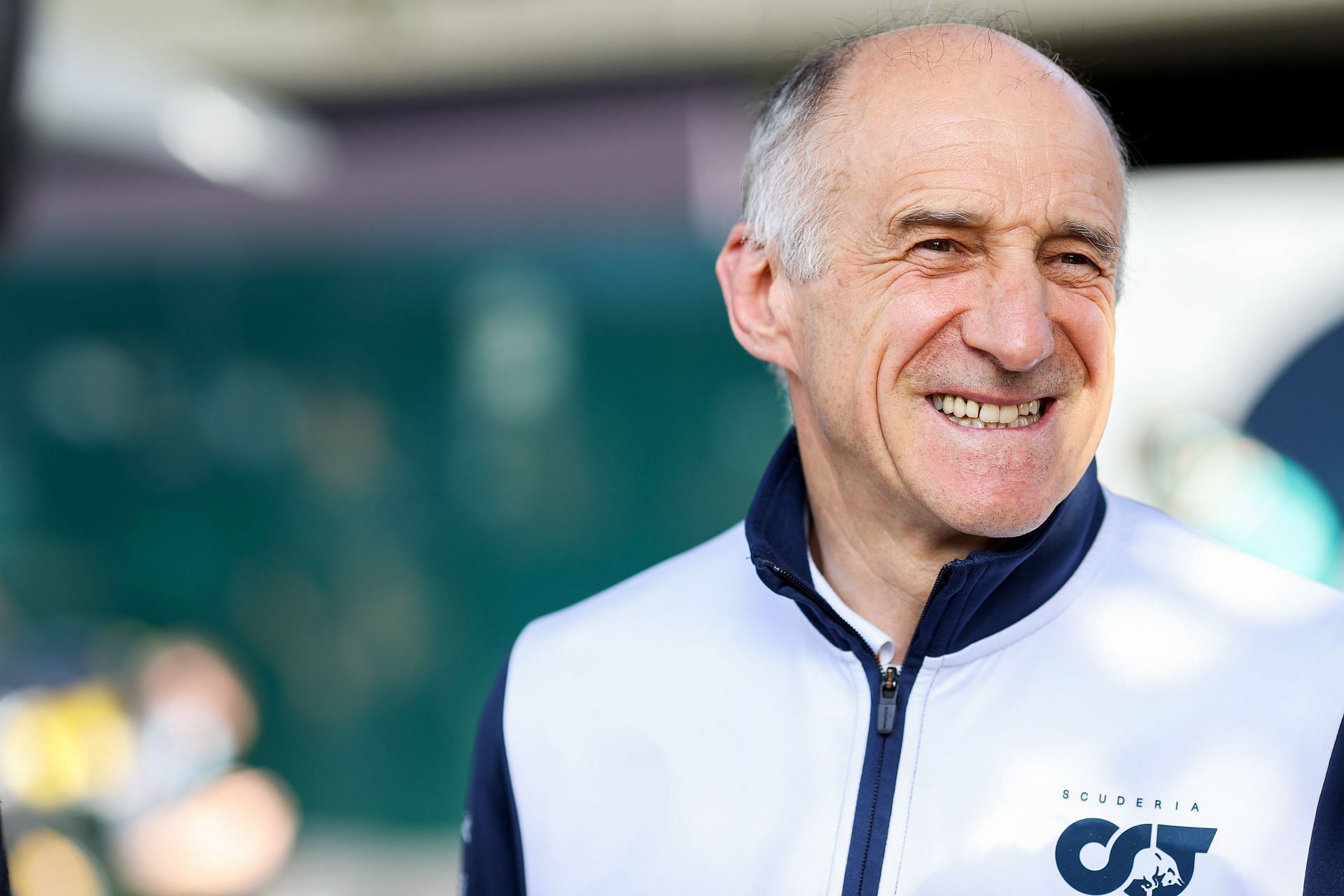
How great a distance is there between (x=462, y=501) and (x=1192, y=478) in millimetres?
2758

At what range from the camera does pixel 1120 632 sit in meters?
1.44

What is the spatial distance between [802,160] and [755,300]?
22 centimetres

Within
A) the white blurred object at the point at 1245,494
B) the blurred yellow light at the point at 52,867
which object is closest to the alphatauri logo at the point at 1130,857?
the white blurred object at the point at 1245,494

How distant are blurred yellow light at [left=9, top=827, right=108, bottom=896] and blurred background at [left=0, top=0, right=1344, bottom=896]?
2 centimetres

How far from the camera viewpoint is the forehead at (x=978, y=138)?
54.1 inches

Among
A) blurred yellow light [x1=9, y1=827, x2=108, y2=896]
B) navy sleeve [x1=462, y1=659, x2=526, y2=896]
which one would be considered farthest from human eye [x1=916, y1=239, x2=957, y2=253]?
blurred yellow light [x1=9, y1=827, x2=108, y2=896]

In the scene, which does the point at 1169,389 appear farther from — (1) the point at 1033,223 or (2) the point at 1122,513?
(1) the point at 1033,223

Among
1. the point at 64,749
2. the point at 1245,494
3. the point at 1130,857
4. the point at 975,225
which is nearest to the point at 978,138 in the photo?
the point at 975,225

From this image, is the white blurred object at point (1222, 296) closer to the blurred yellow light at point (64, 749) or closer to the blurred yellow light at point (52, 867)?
→ the blurred yellow light at point (64, 749)

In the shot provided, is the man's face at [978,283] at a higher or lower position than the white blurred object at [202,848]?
higher

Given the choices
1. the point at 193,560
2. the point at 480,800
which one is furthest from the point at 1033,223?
the point at 193,560

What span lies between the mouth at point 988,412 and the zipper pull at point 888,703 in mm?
294

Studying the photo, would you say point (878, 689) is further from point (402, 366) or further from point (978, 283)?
point (402, 366)

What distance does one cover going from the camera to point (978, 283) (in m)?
1.38
